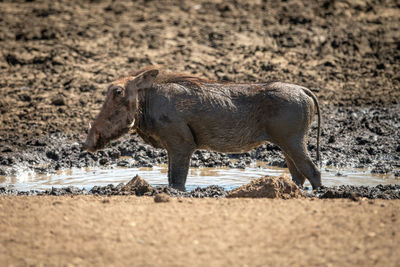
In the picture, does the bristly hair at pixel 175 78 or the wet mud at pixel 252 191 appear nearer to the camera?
the wet mud at pixel 252 191

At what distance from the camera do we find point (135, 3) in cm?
1596

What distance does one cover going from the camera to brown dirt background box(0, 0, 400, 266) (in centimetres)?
432

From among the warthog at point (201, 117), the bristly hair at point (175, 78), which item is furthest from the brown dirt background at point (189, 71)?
the bristly hair at point (175, 78)

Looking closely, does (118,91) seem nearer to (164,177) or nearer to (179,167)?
(179,167)

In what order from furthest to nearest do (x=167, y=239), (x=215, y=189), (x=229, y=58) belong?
(x=229, y=58) → (x=215, y=189) → (x=167, y=239)

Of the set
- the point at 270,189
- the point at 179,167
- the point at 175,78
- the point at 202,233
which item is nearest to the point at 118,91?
the point at 175,78

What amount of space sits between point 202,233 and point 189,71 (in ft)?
27.7

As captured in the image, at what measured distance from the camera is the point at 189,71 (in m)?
12.8

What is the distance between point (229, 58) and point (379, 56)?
3329mm

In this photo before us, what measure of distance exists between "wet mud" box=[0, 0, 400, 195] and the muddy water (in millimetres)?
279

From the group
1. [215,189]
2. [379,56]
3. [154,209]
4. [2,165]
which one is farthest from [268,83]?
[379,56]

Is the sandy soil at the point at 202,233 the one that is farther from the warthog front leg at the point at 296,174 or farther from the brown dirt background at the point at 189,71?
the warthog front leg at the point at 296,174

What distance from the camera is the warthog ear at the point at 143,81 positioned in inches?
272

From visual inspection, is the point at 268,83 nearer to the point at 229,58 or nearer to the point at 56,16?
the point at 229,58
